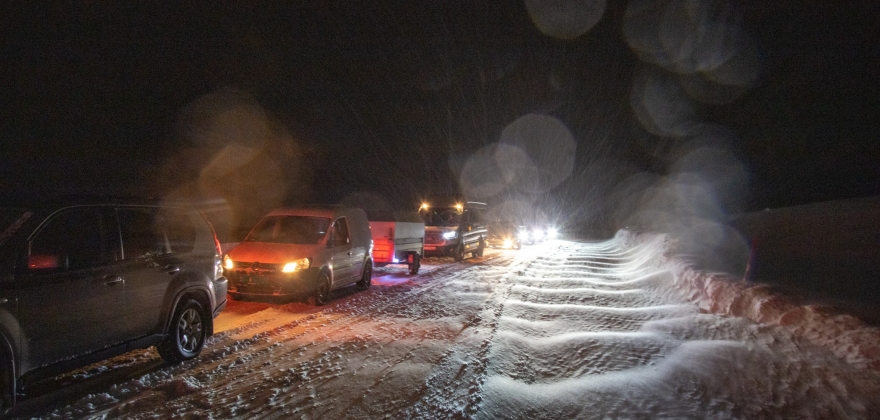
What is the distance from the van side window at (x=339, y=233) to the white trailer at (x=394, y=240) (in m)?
2.37

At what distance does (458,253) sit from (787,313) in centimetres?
1367

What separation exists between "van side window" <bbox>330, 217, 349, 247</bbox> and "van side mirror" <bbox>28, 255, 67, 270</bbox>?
5872 millimetres

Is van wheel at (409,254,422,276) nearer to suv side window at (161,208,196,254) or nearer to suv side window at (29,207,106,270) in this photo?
suv side window at (161,208,196,254)

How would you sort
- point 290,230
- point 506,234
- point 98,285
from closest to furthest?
1. point 98,285
2. point 290,230
3. point 506,234

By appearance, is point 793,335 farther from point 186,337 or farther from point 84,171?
point 84,171

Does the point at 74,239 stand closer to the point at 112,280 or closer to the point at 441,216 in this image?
the point at 112,280

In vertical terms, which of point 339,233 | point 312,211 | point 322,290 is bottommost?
point 322,290

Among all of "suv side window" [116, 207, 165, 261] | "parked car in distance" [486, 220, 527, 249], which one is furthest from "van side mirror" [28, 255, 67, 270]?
"parked car in distance" [486, 220, 527, 249]

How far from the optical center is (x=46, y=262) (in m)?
4.46

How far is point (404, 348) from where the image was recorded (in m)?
6.58

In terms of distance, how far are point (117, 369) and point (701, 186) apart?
44126mm

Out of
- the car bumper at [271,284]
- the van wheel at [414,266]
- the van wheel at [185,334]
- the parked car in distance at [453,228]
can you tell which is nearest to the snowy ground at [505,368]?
the van wheel at [185,334]

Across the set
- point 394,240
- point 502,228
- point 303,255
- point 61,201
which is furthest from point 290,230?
point 502,228

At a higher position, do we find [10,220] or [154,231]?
[10,220]
